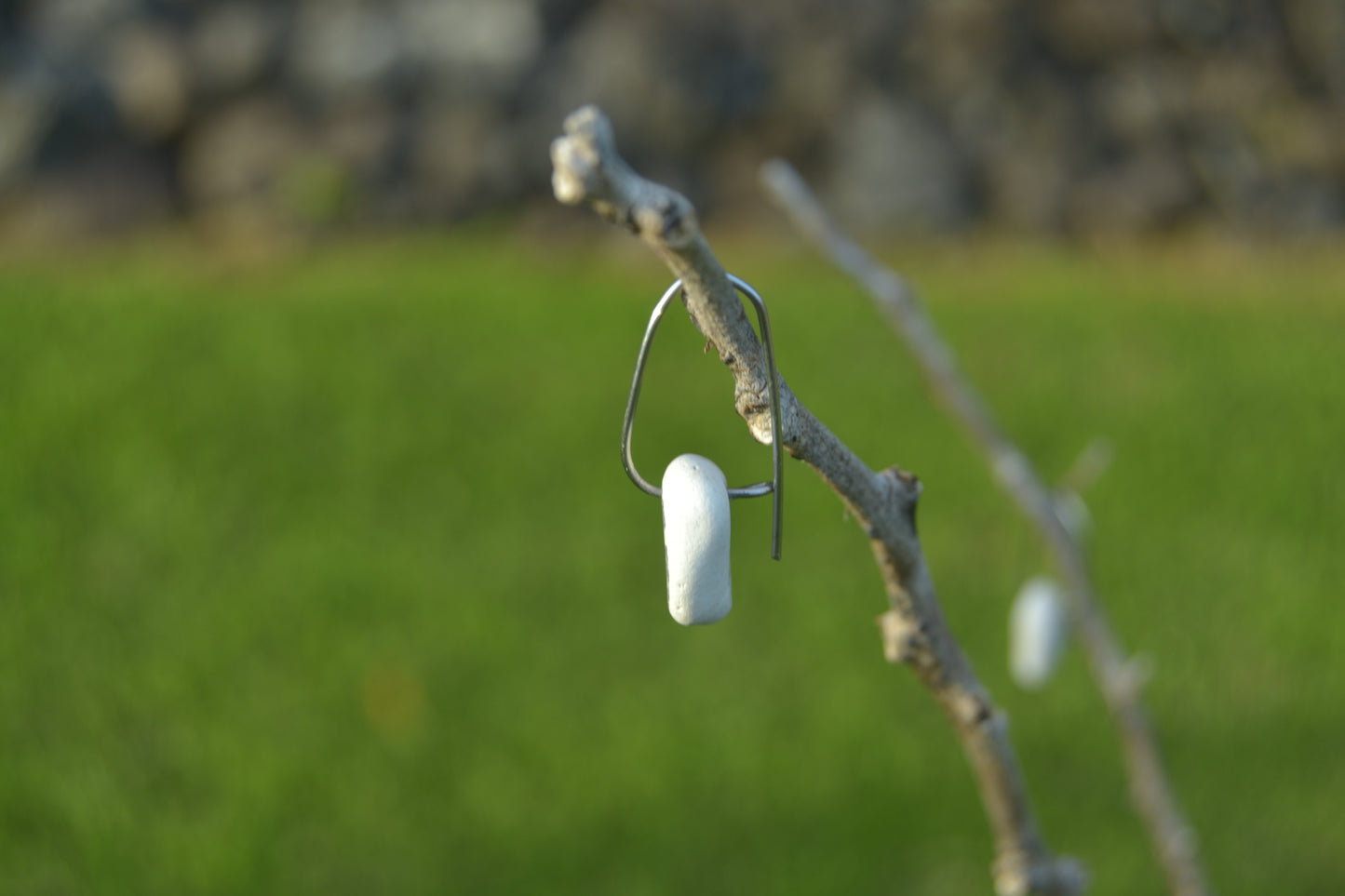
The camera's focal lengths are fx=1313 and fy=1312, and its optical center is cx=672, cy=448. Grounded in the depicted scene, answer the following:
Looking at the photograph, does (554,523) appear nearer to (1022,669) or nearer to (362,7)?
(1022,669)

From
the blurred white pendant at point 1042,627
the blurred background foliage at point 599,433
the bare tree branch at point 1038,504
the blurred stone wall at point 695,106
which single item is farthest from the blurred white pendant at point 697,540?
the blurred stone wall at point 695,106

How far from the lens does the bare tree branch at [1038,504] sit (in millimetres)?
873

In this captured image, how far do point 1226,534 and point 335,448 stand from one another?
1.84 m

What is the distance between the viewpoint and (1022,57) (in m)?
4.30

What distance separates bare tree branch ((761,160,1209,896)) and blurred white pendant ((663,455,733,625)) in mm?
292

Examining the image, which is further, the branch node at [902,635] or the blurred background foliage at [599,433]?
the blurred background foliage at [599,433]

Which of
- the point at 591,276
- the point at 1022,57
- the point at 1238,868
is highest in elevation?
the point at 1022,57

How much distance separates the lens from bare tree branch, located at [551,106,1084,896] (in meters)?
0.38

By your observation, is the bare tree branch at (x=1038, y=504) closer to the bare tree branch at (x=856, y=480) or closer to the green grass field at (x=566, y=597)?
the bare tree branch at (x=856, y=480)

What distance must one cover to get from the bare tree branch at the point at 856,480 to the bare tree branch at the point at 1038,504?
21 cm

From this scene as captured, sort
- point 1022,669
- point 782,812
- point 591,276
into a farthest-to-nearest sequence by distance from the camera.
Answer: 1. point 591,276
2. point 782,812
3. point 1022,669

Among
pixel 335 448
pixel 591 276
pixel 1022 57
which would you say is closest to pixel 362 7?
pixel 591 276

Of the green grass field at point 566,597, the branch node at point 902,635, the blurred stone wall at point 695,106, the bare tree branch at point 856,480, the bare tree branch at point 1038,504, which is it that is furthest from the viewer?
the blurred stone wall at point 695,106

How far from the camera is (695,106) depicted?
408 cm
